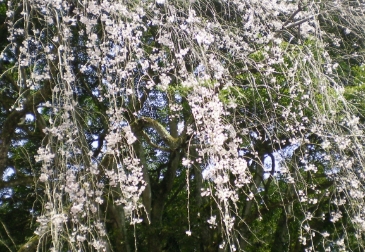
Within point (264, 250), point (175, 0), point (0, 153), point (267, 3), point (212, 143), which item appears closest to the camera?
point (212, 143)

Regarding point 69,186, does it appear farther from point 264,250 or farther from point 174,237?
point 264,250

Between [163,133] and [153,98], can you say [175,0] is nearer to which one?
[163,133]

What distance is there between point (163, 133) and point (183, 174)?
3969mm

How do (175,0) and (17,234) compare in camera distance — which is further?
(17,234)

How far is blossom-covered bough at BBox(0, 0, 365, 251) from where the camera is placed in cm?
238

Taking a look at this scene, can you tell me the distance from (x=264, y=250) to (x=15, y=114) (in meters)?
4.52

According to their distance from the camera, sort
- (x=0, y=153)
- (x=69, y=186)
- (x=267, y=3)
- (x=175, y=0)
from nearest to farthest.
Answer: (x=69, y=186) → (x=175, y=0) → (x=267, y=3) → (x=0, y=153)

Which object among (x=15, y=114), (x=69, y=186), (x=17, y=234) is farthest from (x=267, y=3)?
(x=17, y=234)

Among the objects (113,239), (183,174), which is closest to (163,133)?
(113,239)

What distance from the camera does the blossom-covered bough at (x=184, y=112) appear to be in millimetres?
2375

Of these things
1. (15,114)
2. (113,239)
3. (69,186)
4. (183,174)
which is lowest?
(69,186)

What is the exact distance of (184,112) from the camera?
490cm

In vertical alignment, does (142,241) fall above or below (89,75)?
below

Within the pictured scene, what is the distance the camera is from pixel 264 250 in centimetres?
664
